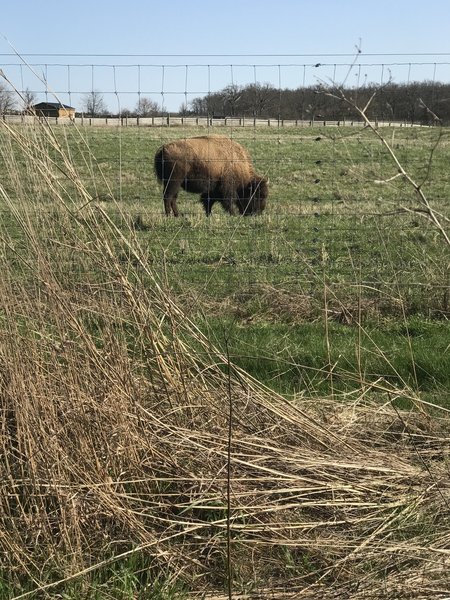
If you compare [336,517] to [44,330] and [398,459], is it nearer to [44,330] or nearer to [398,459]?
[398,459]

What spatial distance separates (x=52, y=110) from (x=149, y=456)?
5.79 feet

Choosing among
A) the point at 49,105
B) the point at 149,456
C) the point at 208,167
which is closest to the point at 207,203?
the point at 208,167

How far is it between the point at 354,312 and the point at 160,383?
321 centimetres

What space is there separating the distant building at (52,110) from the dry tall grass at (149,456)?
0.52 ft

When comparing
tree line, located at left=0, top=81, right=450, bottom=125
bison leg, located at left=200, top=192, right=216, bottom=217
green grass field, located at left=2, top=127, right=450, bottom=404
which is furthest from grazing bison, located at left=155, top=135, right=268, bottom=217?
tree line, located at left=0, top=81, right=450, bottom=125

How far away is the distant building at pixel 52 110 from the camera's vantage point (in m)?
3.29

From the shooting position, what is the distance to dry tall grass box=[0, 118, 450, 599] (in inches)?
104

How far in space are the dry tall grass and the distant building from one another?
159 millimetres

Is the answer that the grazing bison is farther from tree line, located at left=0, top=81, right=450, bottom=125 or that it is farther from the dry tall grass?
the dry tall grass

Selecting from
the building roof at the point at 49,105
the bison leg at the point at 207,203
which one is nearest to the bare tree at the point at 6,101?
the building roof at the point at 49,105

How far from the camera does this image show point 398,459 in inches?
126

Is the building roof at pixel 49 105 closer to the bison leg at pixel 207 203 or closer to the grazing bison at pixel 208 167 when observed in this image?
the bison leg at pixel 207 203

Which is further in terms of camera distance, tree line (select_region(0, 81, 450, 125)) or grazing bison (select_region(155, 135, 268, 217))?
grazing bison (select_region(155, 135, 268, 217))

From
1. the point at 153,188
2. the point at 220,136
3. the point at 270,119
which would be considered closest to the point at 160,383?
the point at 270,119
